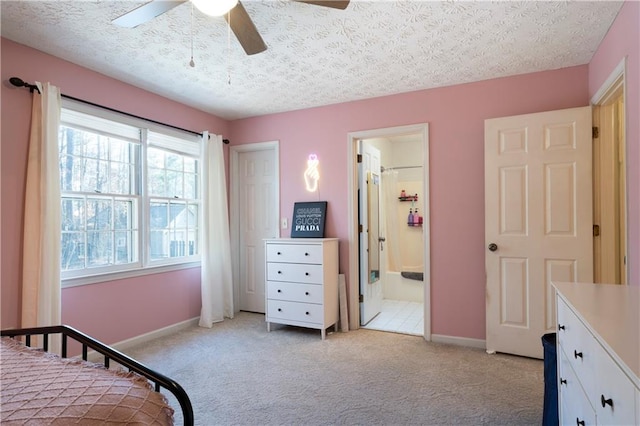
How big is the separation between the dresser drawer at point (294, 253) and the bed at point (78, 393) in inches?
86.7

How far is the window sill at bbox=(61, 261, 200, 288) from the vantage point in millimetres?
2705

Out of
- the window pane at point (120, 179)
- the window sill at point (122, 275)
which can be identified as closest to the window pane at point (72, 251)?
the window sill at point (122, 275)

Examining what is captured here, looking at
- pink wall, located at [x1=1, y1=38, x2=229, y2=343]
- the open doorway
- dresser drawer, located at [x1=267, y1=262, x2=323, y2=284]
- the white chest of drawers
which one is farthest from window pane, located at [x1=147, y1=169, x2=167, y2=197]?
the open doorway

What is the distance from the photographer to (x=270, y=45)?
8.04 ft

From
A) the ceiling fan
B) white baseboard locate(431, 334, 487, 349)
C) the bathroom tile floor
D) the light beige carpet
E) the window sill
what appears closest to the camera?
the ceiling fan

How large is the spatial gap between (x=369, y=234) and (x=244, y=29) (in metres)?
2.71

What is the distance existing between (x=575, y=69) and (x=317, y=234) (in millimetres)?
2751

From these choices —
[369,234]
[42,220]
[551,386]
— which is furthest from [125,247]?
[551,386]

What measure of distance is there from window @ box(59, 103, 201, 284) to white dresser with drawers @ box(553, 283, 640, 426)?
3276 mm

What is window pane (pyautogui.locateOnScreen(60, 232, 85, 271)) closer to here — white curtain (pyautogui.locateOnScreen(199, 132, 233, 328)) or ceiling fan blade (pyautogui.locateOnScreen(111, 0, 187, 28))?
white curtain (pyautogui.locateOnScreen(199, 132, 233, 328))

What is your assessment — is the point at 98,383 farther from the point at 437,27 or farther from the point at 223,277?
the point at 223,277

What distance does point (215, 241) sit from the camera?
3.91 m

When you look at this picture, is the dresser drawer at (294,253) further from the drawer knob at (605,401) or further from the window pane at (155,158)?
the drawer knob at (605,401)

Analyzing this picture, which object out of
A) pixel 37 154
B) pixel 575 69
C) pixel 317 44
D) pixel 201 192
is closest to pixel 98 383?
pixel 37 154
